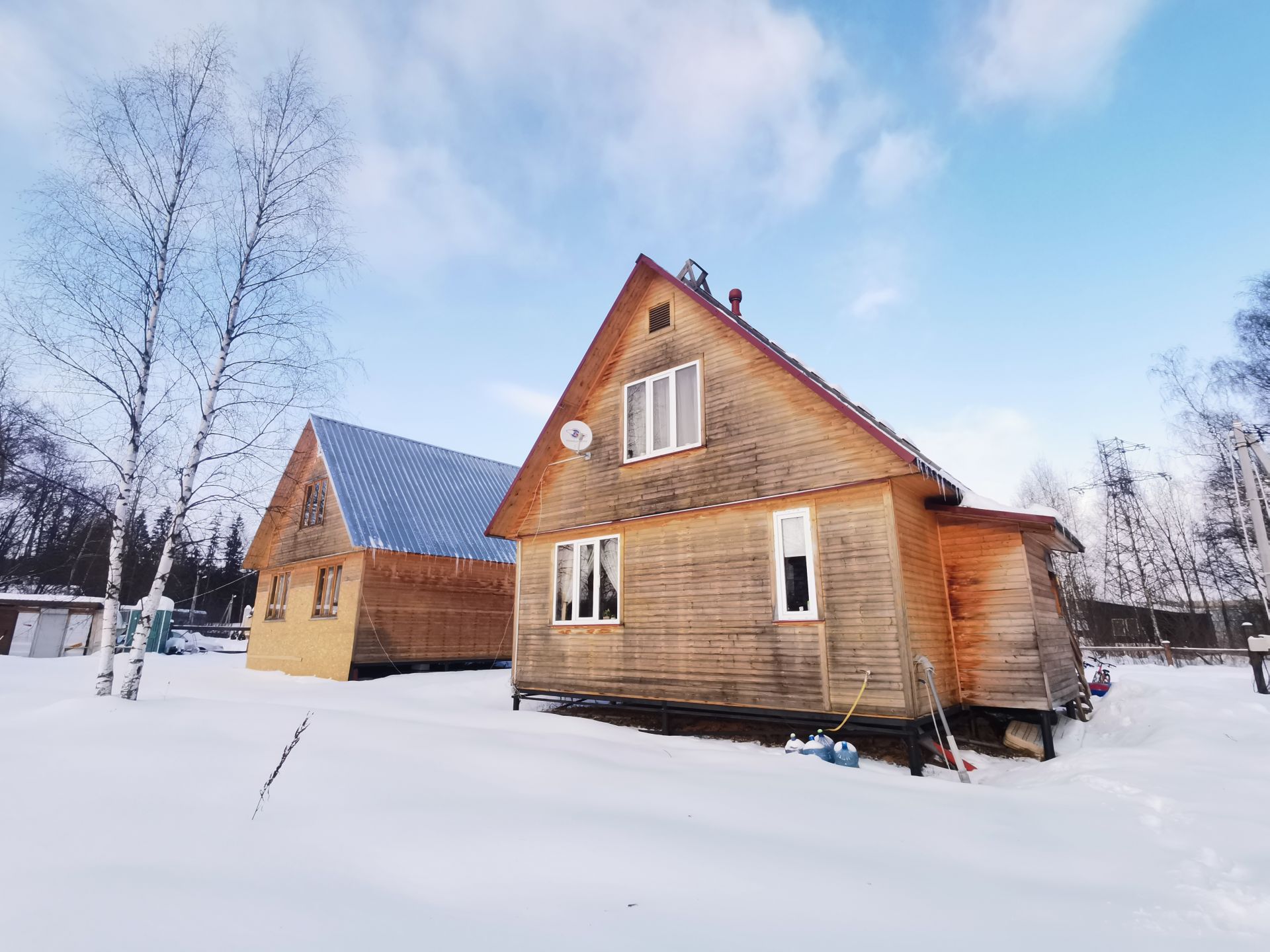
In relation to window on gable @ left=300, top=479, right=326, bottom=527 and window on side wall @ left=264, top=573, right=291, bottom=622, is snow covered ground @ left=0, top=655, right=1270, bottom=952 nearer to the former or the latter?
window on gable @ left=300, top=479, right=326, bottom=527

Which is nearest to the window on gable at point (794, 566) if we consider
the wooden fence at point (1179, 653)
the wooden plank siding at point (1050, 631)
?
the wooden plank siding at point (1050, 631)

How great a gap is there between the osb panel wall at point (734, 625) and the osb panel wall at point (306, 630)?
24.6 feet

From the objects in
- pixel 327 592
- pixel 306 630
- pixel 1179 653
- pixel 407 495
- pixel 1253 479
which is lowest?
pixel 1179 653

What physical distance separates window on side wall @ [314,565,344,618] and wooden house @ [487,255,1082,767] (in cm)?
850

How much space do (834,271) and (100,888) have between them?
50.6ft

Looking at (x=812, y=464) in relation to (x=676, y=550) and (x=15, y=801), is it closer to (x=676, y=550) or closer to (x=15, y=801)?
(x=676, y=550)

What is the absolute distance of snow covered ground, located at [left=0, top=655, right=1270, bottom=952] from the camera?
2846 mm

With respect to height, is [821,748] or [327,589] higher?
[327,589]

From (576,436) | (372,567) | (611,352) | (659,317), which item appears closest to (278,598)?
(372,567)

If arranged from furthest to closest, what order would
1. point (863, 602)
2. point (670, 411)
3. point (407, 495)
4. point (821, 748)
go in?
1. point (407, 495)
2. point (670, 411)
3. point (863, 602)
4. point (821, 748)

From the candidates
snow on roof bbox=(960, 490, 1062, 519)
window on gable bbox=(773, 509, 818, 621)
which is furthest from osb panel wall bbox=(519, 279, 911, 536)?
snow on roof bbox=(960, 490, 1062, 519)

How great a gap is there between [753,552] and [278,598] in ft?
60.7

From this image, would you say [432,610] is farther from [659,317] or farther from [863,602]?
[863,602]

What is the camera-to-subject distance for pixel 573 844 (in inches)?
153
